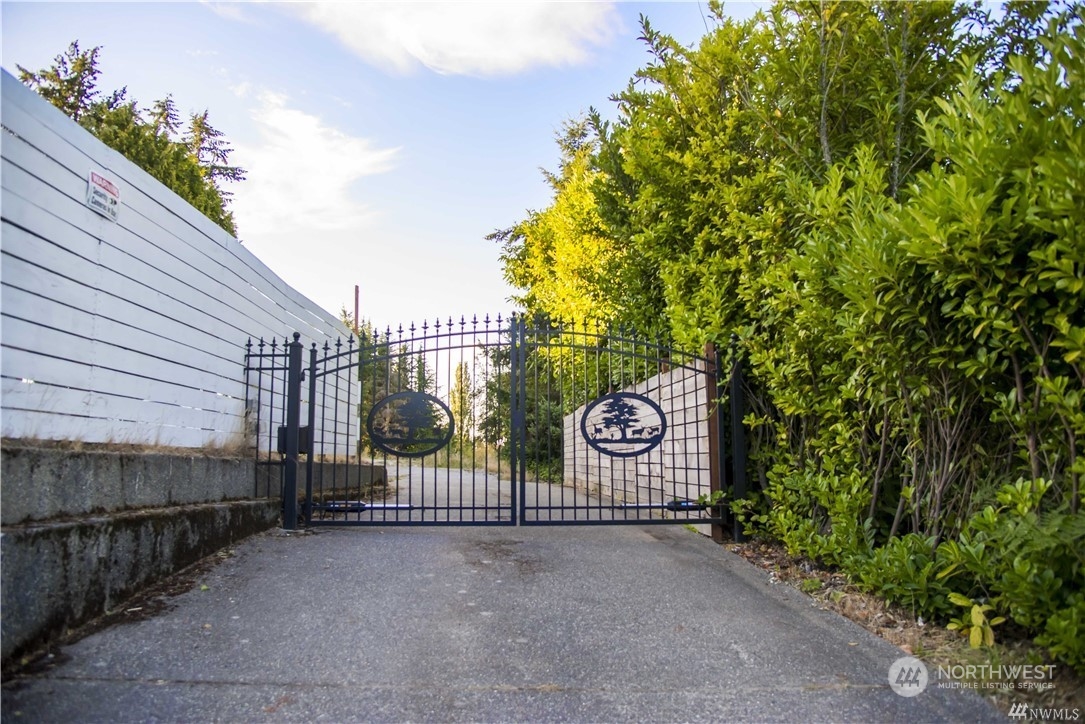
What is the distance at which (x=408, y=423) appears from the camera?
18.2 ft

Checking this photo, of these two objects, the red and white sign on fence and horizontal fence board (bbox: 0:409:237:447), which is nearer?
horizontal fence board (bbox: 0:409:237:447)

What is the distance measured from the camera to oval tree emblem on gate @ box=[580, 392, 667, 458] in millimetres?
5684

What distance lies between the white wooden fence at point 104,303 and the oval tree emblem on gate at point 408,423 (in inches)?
49.8

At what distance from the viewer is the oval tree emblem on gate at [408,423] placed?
5.52 metres

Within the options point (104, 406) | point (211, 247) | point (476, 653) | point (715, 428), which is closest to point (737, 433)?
point (715, 428)

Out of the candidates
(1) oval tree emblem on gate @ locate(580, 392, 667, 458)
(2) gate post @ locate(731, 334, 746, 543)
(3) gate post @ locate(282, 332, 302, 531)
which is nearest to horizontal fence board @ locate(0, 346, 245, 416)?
(3) gate post @ locate(282, 332, 302, 531)

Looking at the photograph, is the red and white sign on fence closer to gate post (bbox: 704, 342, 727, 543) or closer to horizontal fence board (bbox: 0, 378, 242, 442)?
horizontal fence board (bbox: 0, 378, 242, 442)

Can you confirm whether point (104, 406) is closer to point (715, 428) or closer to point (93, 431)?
point (93, 431)

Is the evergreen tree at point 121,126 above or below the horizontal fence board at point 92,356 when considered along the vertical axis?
above

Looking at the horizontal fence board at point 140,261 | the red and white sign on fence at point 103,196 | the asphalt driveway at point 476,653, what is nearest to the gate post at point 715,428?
the asphalt driveway at point 476,653

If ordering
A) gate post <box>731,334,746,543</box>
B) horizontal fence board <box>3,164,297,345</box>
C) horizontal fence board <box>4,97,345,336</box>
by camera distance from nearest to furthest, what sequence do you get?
1. horizontal fence board <box>3,164,297,345</box>
2. horizontal fence board <box>4,97,345,336</box>
3. gate post <box>731,334,746,543</box>

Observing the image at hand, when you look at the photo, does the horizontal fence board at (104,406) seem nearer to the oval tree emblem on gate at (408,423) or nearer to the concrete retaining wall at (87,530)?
the concrete retaining wall at (87,530)

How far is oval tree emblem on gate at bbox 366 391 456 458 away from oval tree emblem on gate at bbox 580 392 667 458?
4.26 ft

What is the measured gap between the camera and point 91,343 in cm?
367
